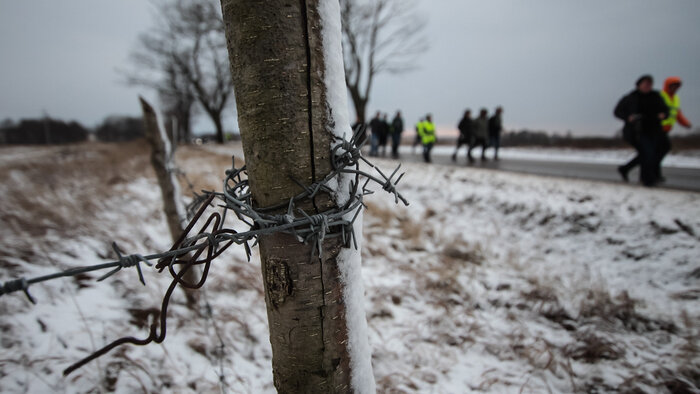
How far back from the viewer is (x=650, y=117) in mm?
4289

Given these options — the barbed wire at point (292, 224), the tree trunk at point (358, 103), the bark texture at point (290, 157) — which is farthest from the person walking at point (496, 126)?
the bark texture at point (290, 157)

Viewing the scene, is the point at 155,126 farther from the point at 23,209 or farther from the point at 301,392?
the point at 23,209

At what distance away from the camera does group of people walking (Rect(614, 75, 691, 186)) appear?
4.25 meters

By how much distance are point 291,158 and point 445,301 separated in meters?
2.58

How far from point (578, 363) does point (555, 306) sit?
69cm

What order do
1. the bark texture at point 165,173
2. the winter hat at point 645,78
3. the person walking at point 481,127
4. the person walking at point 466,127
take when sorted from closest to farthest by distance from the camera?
the bark texture at point 165,173, the winter hat at point 645,78, the person walking at point 481,127, the person walking at point 466,127

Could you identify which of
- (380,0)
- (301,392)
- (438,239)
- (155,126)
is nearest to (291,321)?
(301,392)

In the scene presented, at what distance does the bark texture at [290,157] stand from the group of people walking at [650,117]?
542cm

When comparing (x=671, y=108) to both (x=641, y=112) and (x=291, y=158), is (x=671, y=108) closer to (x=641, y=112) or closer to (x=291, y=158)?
(x=641, y=112)

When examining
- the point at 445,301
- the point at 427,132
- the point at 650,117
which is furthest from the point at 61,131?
the point at 650,117

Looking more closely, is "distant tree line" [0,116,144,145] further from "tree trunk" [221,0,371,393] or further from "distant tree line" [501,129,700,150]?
"tree trunk" [221,0,371,393]

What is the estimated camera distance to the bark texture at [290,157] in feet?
2.39

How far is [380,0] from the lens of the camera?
1698 cm

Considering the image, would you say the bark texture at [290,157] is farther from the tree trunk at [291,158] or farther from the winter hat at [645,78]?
the winter hat at [645,78]
